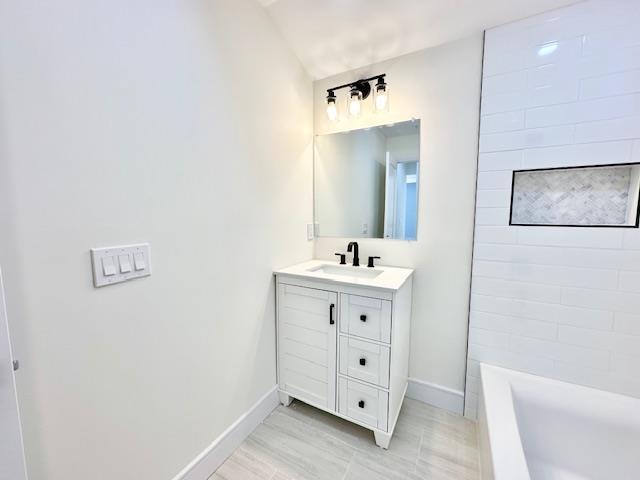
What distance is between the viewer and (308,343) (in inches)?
64.2

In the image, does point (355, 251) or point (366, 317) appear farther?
point (355, 251)

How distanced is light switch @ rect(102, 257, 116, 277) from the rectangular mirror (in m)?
1.40

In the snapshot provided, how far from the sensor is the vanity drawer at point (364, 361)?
141 centimetres

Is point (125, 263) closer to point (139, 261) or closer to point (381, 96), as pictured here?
point (139, 261)

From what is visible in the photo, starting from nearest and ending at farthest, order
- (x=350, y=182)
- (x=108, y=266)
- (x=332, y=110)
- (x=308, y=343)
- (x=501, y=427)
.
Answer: (x=108, y=266) < (x=501, y=427) < (x=308, y=343) < (x=332, y=110) < (x=350, y=182)

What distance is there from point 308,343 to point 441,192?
4.14ft

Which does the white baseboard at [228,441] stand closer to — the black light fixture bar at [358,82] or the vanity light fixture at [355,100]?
the vanity light fixture at [355,100]

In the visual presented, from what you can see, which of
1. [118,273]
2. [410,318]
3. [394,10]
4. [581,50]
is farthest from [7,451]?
[581,50]

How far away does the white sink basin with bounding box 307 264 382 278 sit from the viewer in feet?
5.92

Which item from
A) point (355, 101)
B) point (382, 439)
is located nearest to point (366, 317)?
point (382, 439)

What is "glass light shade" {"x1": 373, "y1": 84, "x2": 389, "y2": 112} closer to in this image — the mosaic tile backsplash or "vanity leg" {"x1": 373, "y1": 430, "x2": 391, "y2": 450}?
the mosaic tile backsplash

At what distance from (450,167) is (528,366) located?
1.23 m

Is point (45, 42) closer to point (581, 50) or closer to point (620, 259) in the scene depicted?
point (581, 50)

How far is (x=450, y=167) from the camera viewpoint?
1628 mm
